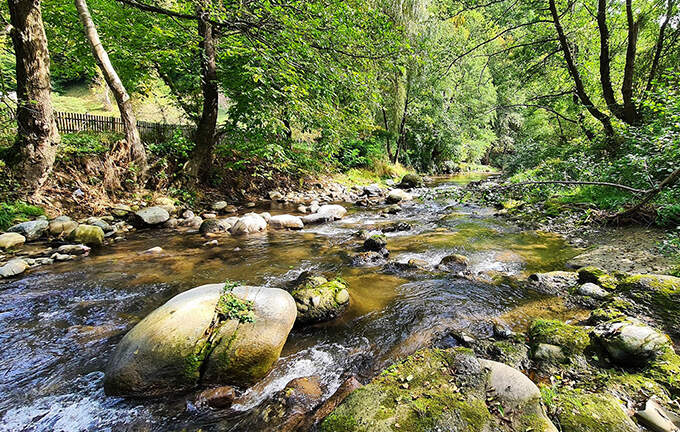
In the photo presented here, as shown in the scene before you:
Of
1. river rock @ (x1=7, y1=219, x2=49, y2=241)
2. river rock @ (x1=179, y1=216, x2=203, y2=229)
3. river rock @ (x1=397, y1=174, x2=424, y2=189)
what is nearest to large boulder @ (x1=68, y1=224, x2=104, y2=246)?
river rock @ (x1=7, y1=219, x2=49, y2=241)

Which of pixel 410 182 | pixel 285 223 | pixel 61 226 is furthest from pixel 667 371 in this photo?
pixel 410 182

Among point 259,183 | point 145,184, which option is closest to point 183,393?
point 145,184

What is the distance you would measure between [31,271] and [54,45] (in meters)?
10.7

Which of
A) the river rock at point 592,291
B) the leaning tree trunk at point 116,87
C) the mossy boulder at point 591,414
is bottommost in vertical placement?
the mossy boulder at point 591,414

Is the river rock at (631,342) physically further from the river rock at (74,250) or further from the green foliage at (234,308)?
the river rock at (74,250)

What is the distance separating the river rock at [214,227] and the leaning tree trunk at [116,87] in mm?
3216

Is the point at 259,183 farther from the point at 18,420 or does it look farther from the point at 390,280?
the point at 18,420

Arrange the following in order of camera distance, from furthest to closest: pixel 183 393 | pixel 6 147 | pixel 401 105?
pixel 401 105, pixel 6 147, pixel 183 393

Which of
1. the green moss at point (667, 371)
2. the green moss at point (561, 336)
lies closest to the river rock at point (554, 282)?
the green moss at point (561, 336)

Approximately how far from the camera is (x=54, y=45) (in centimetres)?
1003

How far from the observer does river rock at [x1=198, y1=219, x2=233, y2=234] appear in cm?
673

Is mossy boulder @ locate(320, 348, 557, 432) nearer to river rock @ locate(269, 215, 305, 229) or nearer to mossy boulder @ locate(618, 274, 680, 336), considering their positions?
mossy boulder @ locate(618, 274, 680, 336)

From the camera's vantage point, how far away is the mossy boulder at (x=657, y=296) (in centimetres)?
263

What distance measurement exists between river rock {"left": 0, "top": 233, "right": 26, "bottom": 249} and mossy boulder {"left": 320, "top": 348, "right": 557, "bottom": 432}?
6.81 metres
